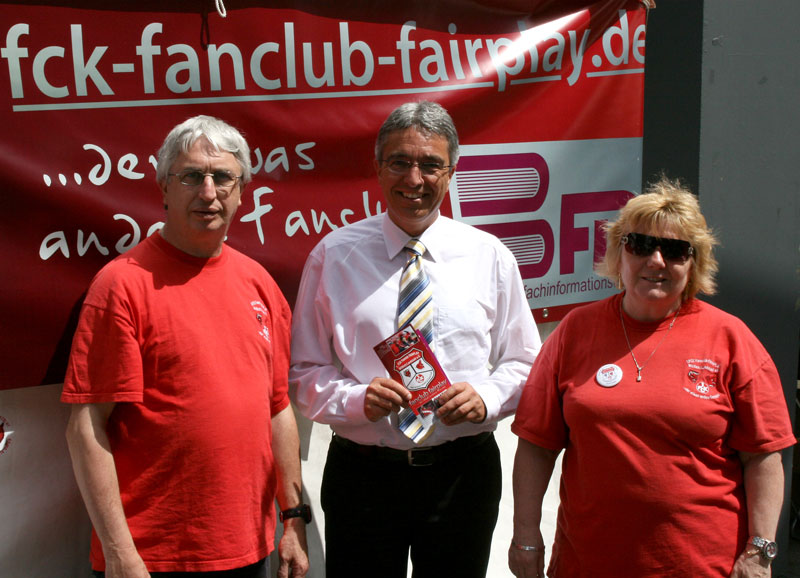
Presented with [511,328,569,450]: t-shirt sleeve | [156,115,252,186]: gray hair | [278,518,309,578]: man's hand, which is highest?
[156,115,252,186]: gray hair

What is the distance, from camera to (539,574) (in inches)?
95.7

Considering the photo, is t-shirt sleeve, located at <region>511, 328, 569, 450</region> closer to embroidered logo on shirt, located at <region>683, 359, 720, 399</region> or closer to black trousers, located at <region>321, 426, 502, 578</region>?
black trousers, located at <region>321, 426, 502, 578</region>

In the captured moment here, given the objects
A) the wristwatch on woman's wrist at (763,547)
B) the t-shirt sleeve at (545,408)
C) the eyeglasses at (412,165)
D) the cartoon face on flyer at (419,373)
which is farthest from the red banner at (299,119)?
the wristwatch on woman's wrist at (763,547)

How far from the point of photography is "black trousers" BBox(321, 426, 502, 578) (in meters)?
2.48

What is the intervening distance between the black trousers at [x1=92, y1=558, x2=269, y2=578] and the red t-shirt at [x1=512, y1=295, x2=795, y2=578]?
0.92m

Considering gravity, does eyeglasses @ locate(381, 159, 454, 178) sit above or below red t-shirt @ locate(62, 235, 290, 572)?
above

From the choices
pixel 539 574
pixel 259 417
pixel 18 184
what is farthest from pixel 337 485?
pixel 18 184

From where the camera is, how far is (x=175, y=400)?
6.95 feet

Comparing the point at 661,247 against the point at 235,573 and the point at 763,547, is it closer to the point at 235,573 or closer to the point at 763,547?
the point at 763,547

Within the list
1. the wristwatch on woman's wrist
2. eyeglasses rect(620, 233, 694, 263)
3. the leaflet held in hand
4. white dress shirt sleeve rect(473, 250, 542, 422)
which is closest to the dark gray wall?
white dress shirt sleeve rect(473, 250, 542, 422)

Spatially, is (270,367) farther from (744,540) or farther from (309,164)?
(744,540)

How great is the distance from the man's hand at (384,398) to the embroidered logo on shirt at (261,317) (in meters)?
0.35

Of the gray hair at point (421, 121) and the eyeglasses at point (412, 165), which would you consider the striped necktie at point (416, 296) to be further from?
the gray hair at point (421, 121)

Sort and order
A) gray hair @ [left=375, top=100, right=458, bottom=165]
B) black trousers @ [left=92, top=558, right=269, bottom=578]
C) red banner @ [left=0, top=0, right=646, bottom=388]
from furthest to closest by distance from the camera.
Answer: red banner @ [left=0, top=0, right=646, bottom=388], gray hair @ [left=375, top=100, right=458, bottom=165], black trousers @ [left=92, top=558, right=269, bottom=578]
